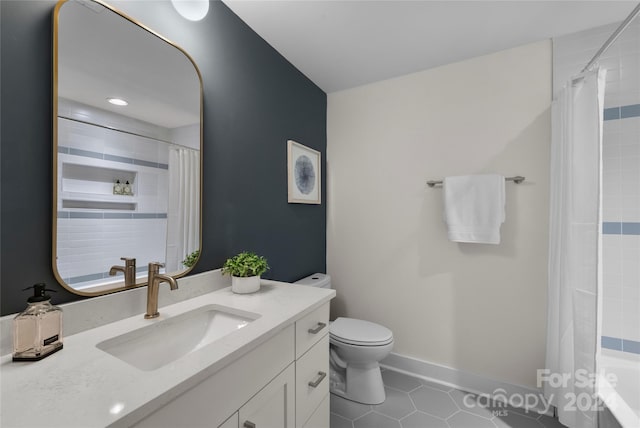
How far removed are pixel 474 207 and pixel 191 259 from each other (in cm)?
177

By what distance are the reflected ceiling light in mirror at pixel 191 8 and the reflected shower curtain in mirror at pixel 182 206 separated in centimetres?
61

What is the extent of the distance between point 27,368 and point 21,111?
69 centimetres

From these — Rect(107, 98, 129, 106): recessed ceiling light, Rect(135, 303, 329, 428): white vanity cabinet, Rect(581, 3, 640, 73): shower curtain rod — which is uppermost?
Rect(581, 3, 640, 73): shower curtain rod

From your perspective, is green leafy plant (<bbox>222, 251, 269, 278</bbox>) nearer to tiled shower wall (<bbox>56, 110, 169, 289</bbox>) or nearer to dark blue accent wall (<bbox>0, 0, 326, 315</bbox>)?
dark blue accent wall (<bbox>0, 0, 326, 315</bbox>)

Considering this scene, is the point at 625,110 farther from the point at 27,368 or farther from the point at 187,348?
the point at 27,368

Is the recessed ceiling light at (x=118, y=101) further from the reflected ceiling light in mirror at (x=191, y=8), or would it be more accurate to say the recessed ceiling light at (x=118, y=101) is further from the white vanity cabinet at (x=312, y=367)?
the white vanity cabinet at (x=312, y=367)

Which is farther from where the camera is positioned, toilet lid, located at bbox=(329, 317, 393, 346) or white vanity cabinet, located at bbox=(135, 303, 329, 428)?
toilet lid, located at bbox=(329, 317, 393, 346)

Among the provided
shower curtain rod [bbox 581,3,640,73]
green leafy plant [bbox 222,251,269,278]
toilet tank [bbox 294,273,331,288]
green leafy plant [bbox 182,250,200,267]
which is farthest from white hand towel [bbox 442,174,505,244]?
green leafy plant [bbox 182,250,200,267]

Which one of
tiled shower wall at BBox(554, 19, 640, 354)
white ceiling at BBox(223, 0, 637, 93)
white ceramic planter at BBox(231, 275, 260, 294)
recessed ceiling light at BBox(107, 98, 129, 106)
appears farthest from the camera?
tiled shower wall at BBox(554, 19, 640, 354)

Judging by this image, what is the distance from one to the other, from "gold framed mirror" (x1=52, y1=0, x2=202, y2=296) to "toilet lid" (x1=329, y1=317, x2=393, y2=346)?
109 centimetres

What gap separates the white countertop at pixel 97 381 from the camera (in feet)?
1.62

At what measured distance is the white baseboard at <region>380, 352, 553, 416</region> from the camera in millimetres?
1731

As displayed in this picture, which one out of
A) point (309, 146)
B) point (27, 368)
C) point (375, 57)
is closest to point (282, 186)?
point (309, 146)

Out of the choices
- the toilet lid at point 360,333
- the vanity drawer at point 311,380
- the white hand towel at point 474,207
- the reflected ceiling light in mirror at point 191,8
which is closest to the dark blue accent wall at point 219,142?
the reflected ceiling light in mirror at point 191,8
